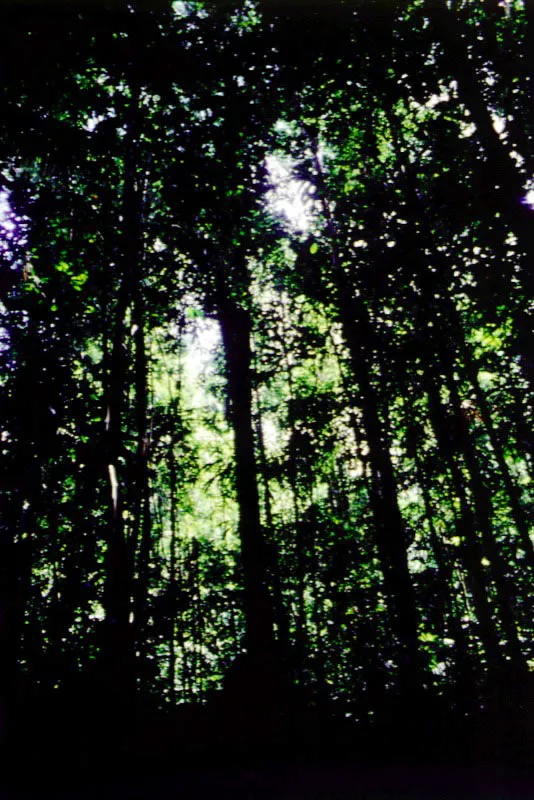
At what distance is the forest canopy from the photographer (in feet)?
14.0

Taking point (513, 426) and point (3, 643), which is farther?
point (513, 426)

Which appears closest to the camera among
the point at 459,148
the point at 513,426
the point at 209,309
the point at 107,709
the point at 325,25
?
the point at 325,25

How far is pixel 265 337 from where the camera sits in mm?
10539

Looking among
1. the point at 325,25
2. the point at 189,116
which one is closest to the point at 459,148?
the point at 325,25

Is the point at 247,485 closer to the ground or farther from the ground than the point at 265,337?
closer to the ground

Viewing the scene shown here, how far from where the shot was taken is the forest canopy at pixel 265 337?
4270mm

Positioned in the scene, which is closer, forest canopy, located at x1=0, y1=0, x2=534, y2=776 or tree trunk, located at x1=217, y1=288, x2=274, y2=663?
forest canopy, located at x1=0, y1=0, x2=534, y2=776

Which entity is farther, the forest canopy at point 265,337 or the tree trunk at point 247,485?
the tree trunk at point 247,485

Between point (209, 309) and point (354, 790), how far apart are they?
25.2ft

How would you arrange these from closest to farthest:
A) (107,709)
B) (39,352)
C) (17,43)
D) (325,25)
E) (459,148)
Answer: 1. (17,43)
2. (325,25)
3. (459,148)
4. (107,709)
5. (39,352)

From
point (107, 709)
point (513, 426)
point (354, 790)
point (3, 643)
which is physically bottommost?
point (354, 790)

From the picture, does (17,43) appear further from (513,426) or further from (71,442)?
(513,426)

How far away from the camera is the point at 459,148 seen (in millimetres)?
5301

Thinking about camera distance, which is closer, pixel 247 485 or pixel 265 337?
pixel 247 485
